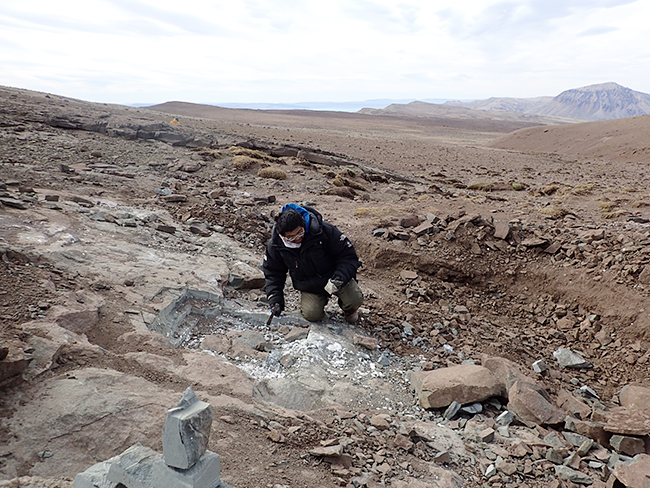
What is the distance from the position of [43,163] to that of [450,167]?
17113 mm

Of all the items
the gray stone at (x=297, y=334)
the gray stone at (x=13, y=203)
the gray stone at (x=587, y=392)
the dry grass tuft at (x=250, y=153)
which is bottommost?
the gray stone at (x=587, y=392)

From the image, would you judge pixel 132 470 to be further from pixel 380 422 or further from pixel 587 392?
pixel 587 392

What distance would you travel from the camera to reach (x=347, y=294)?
16.2ft

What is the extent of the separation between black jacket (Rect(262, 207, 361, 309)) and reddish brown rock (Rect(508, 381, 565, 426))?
189cm

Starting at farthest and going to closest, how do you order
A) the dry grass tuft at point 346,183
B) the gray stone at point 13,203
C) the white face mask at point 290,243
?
the dry grass tuft at point 346,183 < the gray stone at point 13,203 < the white face mask at point 290,243

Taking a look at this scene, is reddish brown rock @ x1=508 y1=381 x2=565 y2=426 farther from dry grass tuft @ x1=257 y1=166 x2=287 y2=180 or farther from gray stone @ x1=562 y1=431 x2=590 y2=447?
dry grass tuft @ x1=257 y1=166 x2=287 y2=180

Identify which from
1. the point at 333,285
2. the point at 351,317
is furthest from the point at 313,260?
the point at 351,317

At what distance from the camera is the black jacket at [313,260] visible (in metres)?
4.49

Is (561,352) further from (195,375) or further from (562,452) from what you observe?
(195,375)

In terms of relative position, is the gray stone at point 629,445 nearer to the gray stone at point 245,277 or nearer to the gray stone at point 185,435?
the gray stone at point 185,435

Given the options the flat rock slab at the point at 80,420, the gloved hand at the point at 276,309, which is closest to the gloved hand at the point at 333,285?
the gloved hand at the point at 276,309

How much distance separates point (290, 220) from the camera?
409cm

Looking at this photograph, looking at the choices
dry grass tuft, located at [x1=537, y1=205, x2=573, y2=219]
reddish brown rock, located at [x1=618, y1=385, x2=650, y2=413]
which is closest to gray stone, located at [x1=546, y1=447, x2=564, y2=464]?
reddish brown rock, located at [x1=618, y1=385, x2=650, y2=413]

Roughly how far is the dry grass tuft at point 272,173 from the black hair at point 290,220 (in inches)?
313
